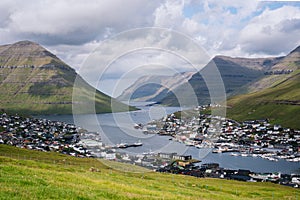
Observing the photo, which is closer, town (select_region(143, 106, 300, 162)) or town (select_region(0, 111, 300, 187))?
town (select_region(0, 111, 300, 187))

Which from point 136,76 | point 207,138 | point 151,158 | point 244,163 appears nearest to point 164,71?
point 136,76

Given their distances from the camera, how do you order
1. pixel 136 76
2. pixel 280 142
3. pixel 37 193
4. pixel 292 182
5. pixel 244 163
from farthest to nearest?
1. pixel 280 142
2. pixel 244 163
3. pixel 292 182
4. pixel 136 76
5. pixel 37 193

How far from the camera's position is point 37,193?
14.2 metres

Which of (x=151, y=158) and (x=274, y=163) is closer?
(x=151, y=158)

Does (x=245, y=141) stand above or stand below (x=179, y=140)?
below

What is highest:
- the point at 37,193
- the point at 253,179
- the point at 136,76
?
the point at 136,76

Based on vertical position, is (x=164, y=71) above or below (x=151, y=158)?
above

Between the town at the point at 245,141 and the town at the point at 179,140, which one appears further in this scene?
the town at the point at 245,141

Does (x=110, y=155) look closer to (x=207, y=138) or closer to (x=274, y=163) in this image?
(x=274, y=163)

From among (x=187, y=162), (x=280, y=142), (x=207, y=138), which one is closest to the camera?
(x=187, y=162)

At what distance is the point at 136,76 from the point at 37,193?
13972 millimetres

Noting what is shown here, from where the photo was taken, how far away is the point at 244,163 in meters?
121

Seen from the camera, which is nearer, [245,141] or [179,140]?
[179,140]

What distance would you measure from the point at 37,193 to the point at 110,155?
3424 inches
